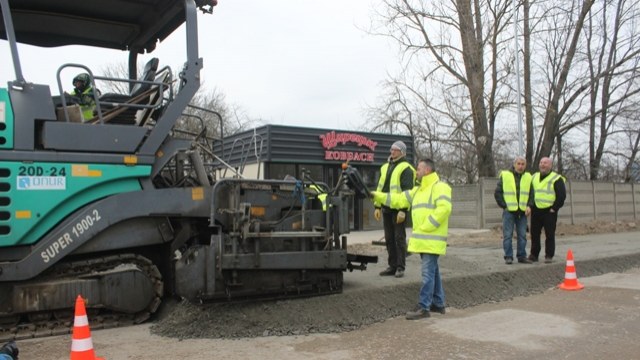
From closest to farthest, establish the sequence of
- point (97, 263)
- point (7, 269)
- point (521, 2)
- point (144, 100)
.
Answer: point (7, 269) → point (97, 263) → point (144, 100) → point (521, 2)

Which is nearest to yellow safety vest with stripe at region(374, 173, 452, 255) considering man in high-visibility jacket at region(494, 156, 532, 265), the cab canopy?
the cab canopy

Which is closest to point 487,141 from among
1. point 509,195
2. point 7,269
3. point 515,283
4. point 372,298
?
point 509,195

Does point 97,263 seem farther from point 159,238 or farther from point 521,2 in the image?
→ point 521,2

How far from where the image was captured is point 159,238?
227 inches

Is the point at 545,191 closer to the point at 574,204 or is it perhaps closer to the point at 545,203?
the point at 545,203

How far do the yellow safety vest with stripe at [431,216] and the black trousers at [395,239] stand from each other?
123 cm

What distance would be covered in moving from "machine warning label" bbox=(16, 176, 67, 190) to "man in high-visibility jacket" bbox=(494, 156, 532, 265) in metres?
6.95

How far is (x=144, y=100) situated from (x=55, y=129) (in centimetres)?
121

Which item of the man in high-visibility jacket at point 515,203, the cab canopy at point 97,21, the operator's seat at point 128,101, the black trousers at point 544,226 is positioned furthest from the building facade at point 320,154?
the operator's seat at point 128,101

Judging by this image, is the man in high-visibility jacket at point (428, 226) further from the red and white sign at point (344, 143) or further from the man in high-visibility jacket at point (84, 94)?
the red and white sign at point (344, 143)

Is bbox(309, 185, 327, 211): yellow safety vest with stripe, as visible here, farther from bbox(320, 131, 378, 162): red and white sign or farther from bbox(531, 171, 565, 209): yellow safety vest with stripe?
bbox(320, 131, 378, 162): red and white sign

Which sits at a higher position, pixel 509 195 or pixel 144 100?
pixel 144 100

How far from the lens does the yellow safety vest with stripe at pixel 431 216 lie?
6.07 meters

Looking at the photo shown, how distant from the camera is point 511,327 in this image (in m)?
A: 5.81
